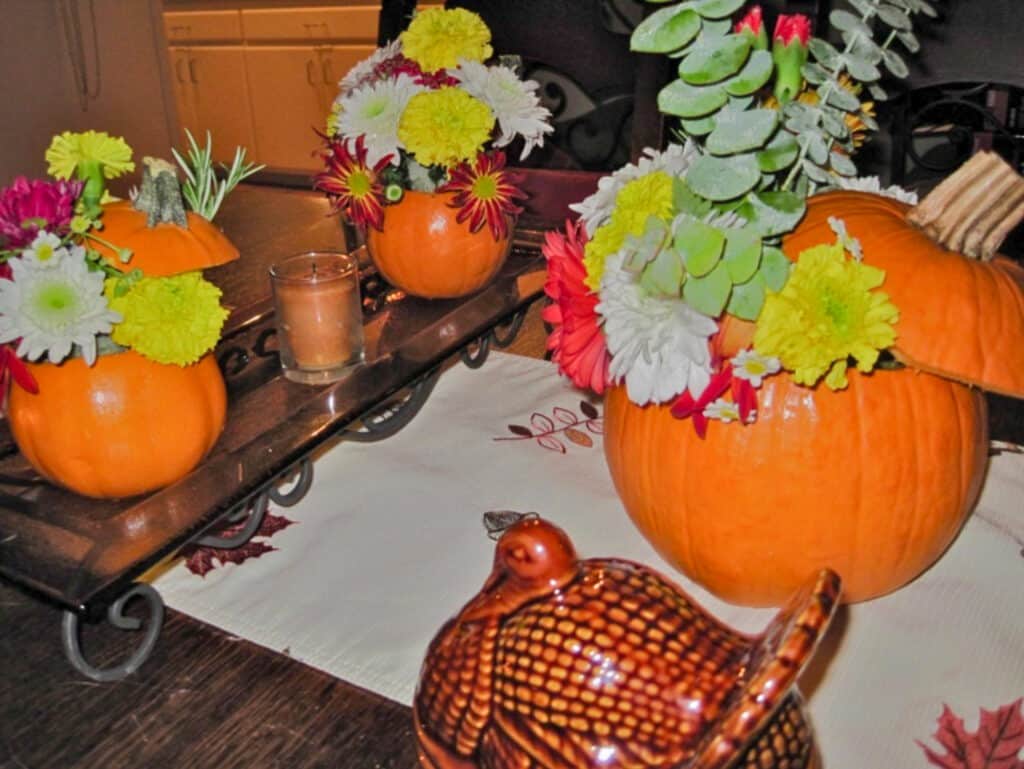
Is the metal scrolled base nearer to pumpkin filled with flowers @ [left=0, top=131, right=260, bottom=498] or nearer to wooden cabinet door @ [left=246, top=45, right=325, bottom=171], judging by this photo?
pumpkin filled with flowers @ [left=0, top=131, right=260, bottom=498]

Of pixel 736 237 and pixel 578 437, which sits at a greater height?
pixel 736 237

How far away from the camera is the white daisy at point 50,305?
1.81ft

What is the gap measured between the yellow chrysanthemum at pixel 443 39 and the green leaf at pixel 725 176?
0.48m

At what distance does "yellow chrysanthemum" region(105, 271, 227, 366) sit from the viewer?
58cm

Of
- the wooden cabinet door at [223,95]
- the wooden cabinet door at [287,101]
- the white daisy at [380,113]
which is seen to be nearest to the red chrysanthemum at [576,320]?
the white daisy at [380,113]

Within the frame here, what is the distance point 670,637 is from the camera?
0.36 m

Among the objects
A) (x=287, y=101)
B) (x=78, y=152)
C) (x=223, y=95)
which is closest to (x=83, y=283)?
(x=78, y=152)

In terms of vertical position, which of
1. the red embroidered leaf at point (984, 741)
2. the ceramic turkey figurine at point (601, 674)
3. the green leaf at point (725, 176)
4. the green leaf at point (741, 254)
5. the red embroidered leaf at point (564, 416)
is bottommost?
the red embroidered leaf at point (564, 416)

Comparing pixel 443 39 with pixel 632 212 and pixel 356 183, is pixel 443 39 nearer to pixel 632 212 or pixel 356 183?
pixel 356 183

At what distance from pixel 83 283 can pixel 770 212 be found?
1.25 ft

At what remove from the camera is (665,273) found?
19.0 inches

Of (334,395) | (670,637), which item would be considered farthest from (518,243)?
(670,637)

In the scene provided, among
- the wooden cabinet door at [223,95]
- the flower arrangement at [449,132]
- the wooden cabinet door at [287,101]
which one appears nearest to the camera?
the flower arrangement at [449,132]

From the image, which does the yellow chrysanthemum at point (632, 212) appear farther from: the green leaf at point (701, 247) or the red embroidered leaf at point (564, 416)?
the red embroidered leaf at point (564, 416)
